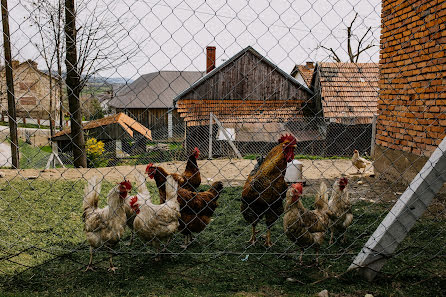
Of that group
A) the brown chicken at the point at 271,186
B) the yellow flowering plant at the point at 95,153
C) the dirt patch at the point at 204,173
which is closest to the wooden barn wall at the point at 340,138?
the dirt patch at the point at 204,173

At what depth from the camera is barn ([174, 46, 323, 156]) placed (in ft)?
46.0

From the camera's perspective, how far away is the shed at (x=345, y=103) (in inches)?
596

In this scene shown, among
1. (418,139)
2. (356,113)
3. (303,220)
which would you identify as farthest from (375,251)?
(356,113)

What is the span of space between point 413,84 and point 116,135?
11.4m

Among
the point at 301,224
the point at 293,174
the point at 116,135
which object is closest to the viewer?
the point at 301,224

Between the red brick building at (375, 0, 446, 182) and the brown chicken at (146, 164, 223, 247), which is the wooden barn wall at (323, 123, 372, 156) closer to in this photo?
the red brick building at (375, 0, 446, 182)

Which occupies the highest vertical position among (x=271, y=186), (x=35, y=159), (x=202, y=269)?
(x=271, y=186)

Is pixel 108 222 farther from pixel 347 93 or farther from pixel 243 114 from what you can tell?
pixel 347 93

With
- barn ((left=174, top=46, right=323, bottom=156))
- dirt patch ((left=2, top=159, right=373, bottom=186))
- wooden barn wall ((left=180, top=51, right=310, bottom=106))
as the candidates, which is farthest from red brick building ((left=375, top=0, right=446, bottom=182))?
wooden barn wall ((left=180, top=51, right=310, bottom=106))

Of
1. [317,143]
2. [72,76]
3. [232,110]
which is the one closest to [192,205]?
[72,76]

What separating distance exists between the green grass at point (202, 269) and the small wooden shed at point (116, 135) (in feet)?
30.0

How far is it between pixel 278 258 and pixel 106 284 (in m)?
1.38

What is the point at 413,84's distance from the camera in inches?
209

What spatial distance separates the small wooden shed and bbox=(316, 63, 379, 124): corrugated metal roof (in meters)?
8.24
